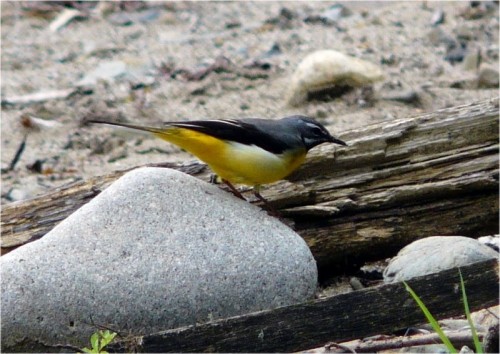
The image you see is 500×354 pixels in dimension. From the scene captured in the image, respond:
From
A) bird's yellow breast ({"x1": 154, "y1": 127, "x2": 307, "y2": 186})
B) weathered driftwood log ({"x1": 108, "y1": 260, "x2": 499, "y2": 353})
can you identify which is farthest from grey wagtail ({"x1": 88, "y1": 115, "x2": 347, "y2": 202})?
weathered driftwood log ({"x1": 108, "y1": 260, "x2": 499, "y2": 353})

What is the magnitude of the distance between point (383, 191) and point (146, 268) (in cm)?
171

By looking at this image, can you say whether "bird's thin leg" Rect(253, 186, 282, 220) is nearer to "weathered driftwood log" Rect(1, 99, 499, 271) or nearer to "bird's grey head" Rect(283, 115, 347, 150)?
"weathered driftwood log" Rect(1, 99, 499, 271)

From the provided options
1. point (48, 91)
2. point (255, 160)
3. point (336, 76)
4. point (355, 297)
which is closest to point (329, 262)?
point (255, 160)

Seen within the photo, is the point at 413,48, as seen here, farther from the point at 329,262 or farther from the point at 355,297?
the point at 355,297

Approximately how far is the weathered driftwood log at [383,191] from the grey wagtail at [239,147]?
32 cm

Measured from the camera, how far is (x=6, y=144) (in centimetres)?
934

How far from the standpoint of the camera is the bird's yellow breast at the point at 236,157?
19.5 ft

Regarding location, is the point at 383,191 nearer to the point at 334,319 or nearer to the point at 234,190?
the point at 234,190

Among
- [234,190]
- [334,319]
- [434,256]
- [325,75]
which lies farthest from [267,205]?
[325,75]

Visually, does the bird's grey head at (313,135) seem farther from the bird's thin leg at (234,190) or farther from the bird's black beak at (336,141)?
the bird's thin leg at (234,190)

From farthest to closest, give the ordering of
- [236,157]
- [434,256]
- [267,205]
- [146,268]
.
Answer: [267,205] < [236,157] < [434,256] < [146,268]

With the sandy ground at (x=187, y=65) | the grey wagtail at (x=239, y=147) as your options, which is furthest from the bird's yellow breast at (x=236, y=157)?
the sandy ground at (x=187, y=65)

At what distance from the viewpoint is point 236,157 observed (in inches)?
235

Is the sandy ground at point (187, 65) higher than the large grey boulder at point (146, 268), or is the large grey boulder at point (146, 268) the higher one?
the large grey boulder at point (146, 268)
